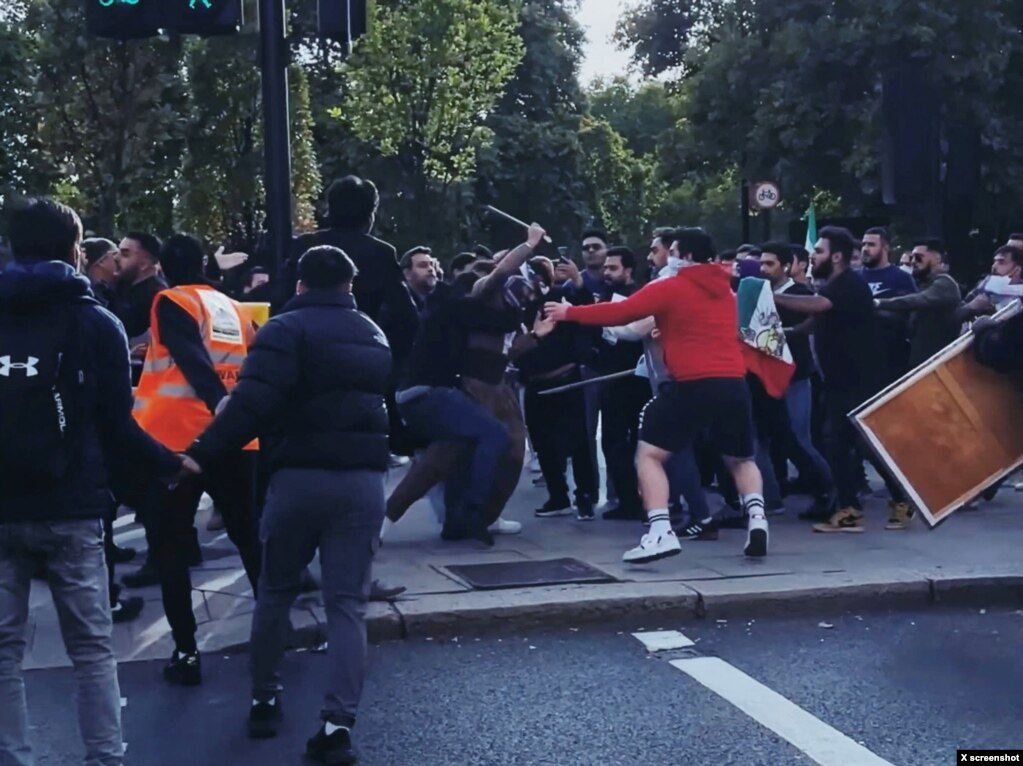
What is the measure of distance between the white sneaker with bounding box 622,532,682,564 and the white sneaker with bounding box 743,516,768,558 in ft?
1.67

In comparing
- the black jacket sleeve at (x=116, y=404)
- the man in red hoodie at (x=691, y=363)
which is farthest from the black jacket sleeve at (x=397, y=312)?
the black jacket sleeve at (x=116, y=404)

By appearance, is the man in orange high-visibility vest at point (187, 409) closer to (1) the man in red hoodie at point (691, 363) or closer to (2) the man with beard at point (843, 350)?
(1) the man in red hoodie at point (691, 363)

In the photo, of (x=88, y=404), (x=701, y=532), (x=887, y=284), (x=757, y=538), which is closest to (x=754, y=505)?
(x=757, y=538)

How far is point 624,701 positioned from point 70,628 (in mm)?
2278

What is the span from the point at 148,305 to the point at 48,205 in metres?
3.16

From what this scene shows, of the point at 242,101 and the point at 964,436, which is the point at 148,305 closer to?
the point at 964,436

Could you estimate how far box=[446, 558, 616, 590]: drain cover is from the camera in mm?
8039

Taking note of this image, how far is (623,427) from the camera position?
1054 centimetres

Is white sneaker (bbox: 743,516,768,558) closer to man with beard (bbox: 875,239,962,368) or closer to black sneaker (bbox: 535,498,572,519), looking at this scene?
black sneaker (bbox: 535,498,572,519)

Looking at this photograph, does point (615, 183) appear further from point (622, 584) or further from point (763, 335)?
point (622, 584)

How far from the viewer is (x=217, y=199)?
2791cm

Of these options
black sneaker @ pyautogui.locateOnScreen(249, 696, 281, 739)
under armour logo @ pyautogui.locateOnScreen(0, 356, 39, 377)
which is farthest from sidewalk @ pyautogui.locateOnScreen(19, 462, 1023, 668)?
under armour logo @ pyautogui.locateOnScreen(0, 356, 39, 377)

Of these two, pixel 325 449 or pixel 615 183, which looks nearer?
pixel 325 449

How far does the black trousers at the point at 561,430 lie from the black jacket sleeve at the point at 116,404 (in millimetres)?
5664
